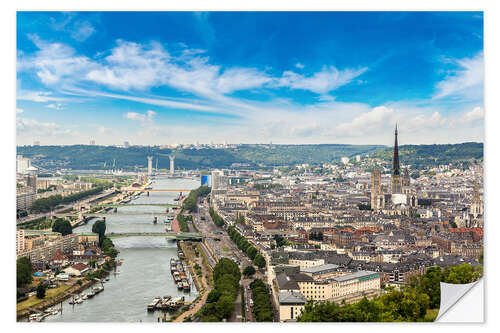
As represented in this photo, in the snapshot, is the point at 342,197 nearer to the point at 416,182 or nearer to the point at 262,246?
the point at 416,182

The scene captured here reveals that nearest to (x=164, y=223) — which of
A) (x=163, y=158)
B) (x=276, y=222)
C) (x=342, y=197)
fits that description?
(x=276, y=222)

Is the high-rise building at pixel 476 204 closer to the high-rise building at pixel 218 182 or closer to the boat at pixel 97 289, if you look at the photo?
the boat at pixel 97 289

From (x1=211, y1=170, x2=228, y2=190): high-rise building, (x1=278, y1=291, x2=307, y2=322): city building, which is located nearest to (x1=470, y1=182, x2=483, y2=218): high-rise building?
(x1=278, y1=291, x2=307, y2=322): city building

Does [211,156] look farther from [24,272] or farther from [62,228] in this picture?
[24,272]

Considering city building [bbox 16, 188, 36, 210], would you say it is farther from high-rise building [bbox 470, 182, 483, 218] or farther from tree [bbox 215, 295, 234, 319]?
high-rise building [bbox 470, 182, 483, 218]

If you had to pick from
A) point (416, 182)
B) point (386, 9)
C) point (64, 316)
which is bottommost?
point (64, 316)

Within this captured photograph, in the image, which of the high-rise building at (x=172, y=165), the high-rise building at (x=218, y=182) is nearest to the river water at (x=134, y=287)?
the high-rise building at (x=218, y=182)
